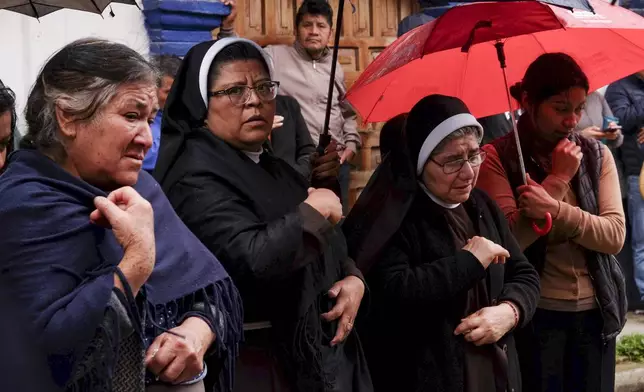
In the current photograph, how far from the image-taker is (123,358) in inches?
105

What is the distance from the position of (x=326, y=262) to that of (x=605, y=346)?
64.7 inches

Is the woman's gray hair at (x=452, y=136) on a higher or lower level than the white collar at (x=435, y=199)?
higher

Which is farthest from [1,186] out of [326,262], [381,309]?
[381,309]

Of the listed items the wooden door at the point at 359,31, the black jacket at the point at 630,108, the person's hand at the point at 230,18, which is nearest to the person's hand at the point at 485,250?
the person's hand at the point at 230,18

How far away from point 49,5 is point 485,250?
6.26 ft

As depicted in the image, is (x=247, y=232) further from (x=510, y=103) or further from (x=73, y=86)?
(x=510, y=103)

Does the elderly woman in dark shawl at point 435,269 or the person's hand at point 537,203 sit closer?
the elderly woman in dark shawl at point 435,269

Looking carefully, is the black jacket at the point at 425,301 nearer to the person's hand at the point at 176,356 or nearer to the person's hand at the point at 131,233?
the person's hand at the point at 176,356

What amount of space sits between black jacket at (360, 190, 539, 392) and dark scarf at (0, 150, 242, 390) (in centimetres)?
110

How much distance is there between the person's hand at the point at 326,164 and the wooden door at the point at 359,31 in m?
4.37

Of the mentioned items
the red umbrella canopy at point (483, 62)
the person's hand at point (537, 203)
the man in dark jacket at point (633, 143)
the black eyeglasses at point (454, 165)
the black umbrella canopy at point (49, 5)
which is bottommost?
the man in dark jacket at point (633, 143)

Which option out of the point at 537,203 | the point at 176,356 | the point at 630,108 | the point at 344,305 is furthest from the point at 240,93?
the point at 630,108

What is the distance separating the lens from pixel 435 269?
12.5 feet

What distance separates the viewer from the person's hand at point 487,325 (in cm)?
383
